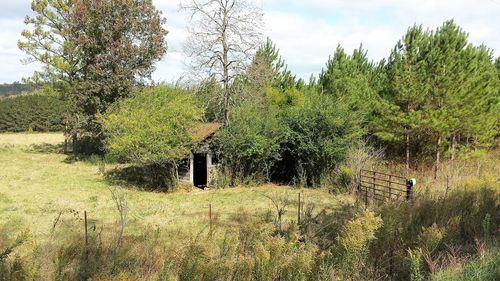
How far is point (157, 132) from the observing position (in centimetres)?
2048

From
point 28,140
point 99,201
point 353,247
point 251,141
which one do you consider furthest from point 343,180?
point 28,140

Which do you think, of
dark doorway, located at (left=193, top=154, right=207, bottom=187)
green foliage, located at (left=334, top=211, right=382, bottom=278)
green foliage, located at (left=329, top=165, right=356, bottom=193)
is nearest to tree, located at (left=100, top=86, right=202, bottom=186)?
dark doorway, located at (left=193, top=154, right=207, bottom=187)

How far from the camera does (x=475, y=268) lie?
19.9 feet

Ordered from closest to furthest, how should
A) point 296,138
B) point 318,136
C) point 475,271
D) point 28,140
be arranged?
point 475,271 → point 318,136 → point 296,138 → point 28,140

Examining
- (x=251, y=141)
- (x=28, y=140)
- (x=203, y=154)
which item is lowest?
(x=28, y=140)

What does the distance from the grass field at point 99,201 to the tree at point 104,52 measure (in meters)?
4.91

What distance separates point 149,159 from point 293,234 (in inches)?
583

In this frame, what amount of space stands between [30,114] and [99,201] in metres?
43.0

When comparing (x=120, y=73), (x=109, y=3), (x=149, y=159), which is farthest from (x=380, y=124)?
(x=109, y=3)

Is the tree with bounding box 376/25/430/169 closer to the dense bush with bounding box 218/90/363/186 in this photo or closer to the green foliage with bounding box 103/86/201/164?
the dense bush with bounding box 218/90/363/186

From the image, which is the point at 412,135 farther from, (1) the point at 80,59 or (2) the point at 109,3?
(1) the point at 80,59

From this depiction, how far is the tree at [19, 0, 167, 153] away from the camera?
29234mm

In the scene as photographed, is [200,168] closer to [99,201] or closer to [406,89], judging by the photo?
[99,201]

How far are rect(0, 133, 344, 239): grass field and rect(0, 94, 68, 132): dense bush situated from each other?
2666 centimetres
